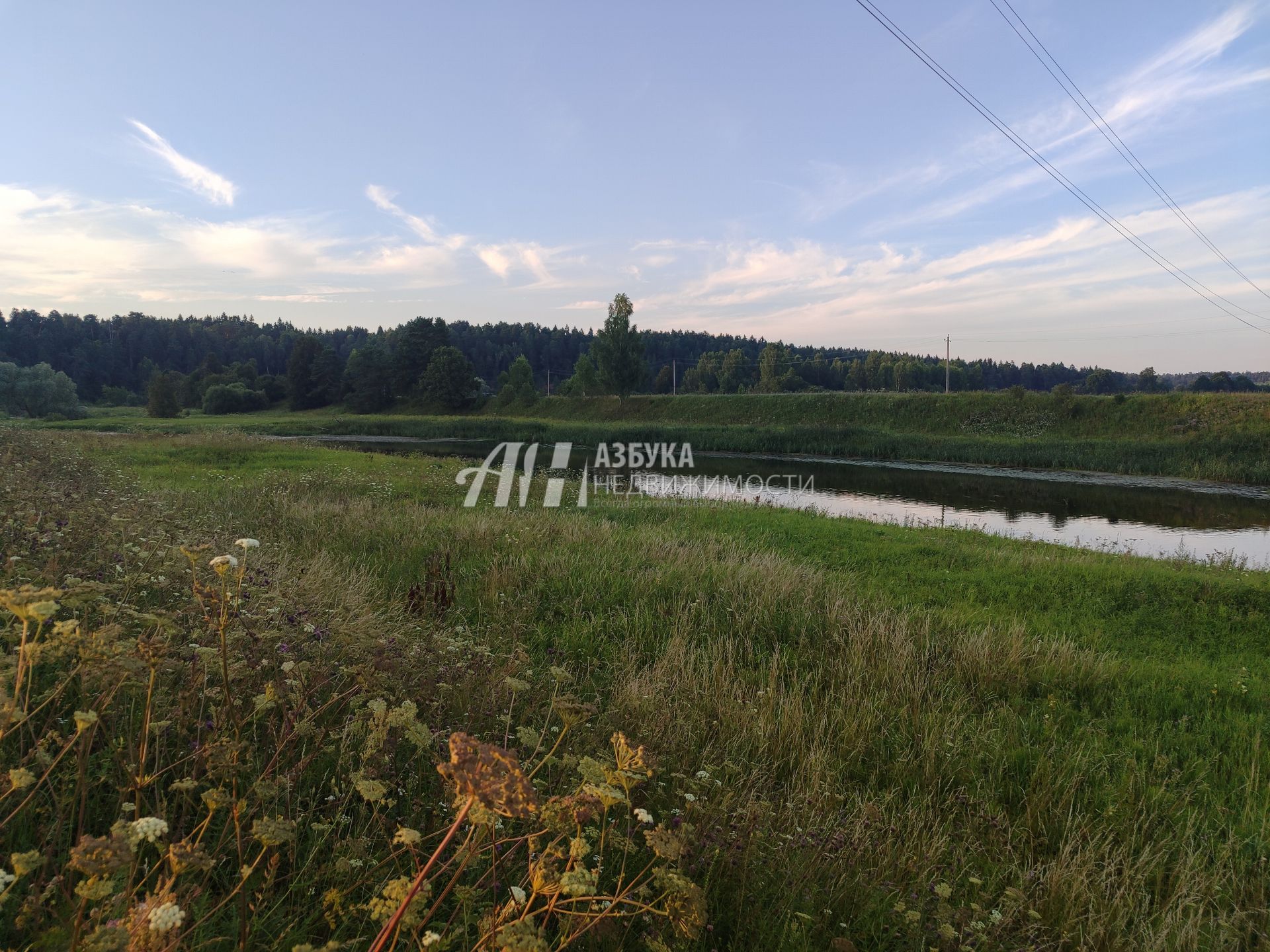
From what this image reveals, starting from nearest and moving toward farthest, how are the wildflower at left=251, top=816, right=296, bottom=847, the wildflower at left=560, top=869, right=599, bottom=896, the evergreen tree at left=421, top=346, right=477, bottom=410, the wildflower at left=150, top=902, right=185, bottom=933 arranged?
1. the wildflower at left=150, top=902, right=185, bottom=933
2. the wildflower at left=560, top=869, right=599, bottom=896
3. the wildflower at left=251, top=816, right=296, bottom=847
4. the evergreen tree at left=421, top=346, right=477, bottom=410

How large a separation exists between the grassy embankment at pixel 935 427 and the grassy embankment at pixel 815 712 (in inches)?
997

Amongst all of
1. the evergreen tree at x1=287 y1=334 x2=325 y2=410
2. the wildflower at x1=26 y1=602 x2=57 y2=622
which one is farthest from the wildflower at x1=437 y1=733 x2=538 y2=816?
the evergreen tree at x1=287 y1=334 x2=325 y2=410

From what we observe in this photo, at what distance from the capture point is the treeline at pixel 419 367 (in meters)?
75.0

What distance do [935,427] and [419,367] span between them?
204ft

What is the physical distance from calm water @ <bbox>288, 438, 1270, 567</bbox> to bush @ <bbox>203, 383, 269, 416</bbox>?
60.5 m

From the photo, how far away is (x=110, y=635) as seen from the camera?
1.87 metres

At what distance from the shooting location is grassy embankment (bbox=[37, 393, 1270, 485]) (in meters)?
30.1

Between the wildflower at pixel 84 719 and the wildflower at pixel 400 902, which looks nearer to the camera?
the wildflower at pixel 400 902

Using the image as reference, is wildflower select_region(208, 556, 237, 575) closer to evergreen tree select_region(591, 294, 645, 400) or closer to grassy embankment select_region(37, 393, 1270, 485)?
grassy embankment select_region(37, 393, 1270, 485)

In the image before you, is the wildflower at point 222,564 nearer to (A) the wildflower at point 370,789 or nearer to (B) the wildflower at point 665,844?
(A) the wildflower at point 370,789

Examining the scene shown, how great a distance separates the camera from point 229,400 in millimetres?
75188

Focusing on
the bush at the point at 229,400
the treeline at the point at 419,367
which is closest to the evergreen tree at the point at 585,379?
the treeline at the point at 419,367

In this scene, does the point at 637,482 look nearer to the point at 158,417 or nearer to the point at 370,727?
the point at 370,727

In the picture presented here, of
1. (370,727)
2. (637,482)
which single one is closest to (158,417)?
(637,482)
